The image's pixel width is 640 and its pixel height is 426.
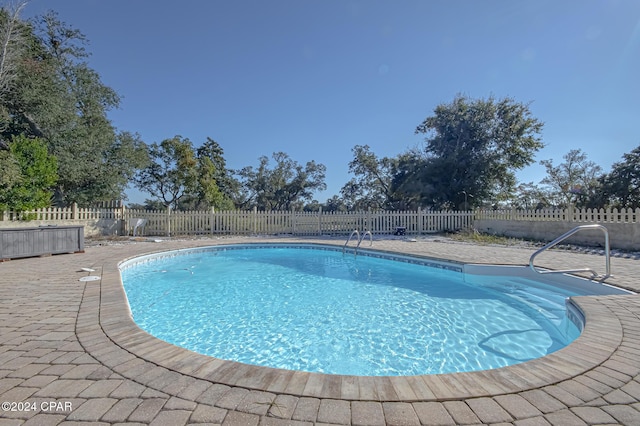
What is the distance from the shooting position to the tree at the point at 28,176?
30.2ft

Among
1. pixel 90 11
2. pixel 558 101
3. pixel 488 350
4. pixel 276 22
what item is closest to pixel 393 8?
pixel 276 22

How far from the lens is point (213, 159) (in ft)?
70.6

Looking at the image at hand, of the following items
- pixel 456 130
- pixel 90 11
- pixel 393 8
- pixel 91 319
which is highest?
pixel 90 11

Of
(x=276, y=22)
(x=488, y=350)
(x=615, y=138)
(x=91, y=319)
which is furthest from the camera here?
(x=615, y=138)

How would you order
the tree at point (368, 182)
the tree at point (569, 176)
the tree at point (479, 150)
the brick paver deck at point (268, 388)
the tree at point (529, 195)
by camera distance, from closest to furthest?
the brick paver deck at point (268, 388), the tree at point (479, 150), the tree at point (569, 176), the tree at point (368, 182), the tree at point (529, 195)

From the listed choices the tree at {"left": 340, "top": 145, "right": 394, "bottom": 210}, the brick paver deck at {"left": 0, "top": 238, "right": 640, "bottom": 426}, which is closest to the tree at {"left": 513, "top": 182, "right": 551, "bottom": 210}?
the tree at {"left": 340, "top": 145, "right": 394, "bottom": 210}

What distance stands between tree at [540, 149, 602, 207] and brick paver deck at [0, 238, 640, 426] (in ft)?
73.3

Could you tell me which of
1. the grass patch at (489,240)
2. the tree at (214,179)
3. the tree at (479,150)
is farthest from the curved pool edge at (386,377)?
the tree at (214,179)

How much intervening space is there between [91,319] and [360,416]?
271 cm

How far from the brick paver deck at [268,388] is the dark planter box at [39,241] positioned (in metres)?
5.14

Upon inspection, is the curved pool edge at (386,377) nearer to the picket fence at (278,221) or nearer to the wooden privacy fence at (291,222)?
the picket fence at (278,221)

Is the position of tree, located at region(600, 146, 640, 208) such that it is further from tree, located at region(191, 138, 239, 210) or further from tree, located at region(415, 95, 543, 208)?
tree, located at region(191, 138, 239, 210)

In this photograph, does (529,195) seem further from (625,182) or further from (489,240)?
(489,240)

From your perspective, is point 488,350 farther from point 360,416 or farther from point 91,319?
point 91,319
